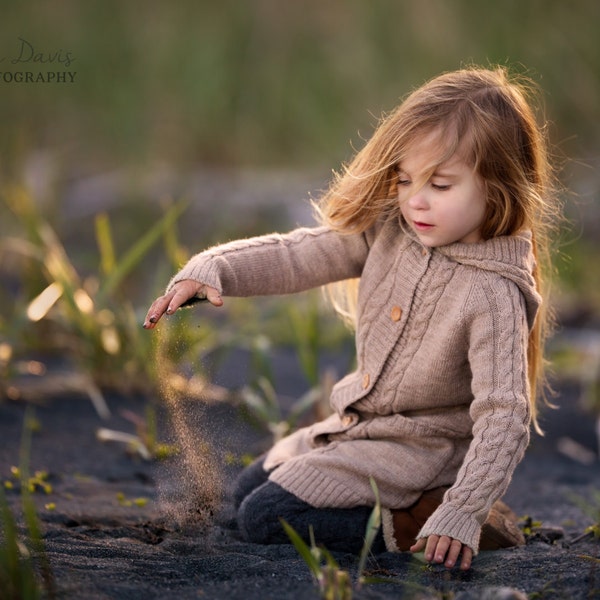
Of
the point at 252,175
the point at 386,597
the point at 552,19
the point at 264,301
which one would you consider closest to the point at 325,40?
the point at 252,175

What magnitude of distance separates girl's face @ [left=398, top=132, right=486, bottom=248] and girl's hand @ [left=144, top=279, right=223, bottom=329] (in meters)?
0.45

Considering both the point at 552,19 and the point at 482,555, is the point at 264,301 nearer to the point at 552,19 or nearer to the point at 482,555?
the point at 552,19

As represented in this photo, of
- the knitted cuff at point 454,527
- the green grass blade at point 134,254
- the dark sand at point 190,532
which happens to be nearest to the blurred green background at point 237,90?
the green grass blade at point 134,254

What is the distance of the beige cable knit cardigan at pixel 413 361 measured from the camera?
1865mm

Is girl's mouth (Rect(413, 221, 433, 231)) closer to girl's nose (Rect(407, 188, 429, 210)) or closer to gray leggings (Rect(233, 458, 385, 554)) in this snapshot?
girl's nose (Rect(407, 188, 429, 210))

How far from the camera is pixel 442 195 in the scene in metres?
1.94

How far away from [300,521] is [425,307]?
21.5 inches

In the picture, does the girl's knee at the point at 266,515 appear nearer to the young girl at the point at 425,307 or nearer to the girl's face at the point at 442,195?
the young girl at the point at 425,307

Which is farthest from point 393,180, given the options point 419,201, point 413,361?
point 413,361

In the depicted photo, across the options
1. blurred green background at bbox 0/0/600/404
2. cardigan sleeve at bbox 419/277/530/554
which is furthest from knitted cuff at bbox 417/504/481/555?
blurred green background at bbox 0/0/600/404

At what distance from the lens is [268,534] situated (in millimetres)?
2074

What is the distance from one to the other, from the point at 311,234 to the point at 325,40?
6.11 m

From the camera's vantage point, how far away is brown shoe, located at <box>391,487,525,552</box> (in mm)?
2037

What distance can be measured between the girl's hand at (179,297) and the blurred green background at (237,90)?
412cm
